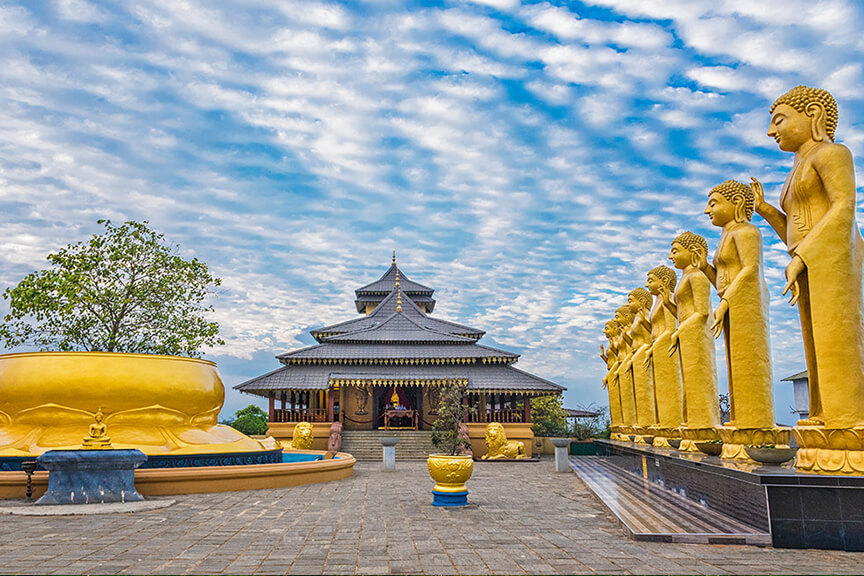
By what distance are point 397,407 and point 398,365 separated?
3.54m

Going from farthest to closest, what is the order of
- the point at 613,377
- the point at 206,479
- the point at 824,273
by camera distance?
the point at 613,377 → the point at 206,479 → the point at 824,273

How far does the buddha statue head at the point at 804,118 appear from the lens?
7.60 metres

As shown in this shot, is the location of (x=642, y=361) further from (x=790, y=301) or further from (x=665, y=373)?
(x=790, y=301)

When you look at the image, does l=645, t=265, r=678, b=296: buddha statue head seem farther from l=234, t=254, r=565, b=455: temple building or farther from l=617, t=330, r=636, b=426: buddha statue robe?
l=234, t=254, r=565, b=455: temple building

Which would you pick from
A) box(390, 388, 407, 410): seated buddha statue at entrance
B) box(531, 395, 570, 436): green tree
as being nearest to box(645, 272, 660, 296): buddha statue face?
box(390, 388, 407, 410): seated buddha statue at entrance

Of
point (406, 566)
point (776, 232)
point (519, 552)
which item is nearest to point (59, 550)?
point (406, 566)

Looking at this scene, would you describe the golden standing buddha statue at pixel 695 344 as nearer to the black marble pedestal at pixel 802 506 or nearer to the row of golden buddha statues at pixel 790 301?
the row of golden buddha statues at pixel 790 301

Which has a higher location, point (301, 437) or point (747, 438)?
point (747, 438)

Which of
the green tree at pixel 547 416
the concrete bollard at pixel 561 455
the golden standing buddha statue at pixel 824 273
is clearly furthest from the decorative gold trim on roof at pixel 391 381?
the golden standing buddha statue at pixel 824 273

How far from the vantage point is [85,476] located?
407 inches

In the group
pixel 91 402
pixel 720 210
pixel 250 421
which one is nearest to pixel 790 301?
pixel 720 210

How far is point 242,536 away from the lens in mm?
7516

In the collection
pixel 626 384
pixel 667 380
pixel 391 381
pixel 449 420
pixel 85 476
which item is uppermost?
pixel 391 381

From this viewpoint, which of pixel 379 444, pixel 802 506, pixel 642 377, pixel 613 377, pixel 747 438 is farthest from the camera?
pixel 379 444
